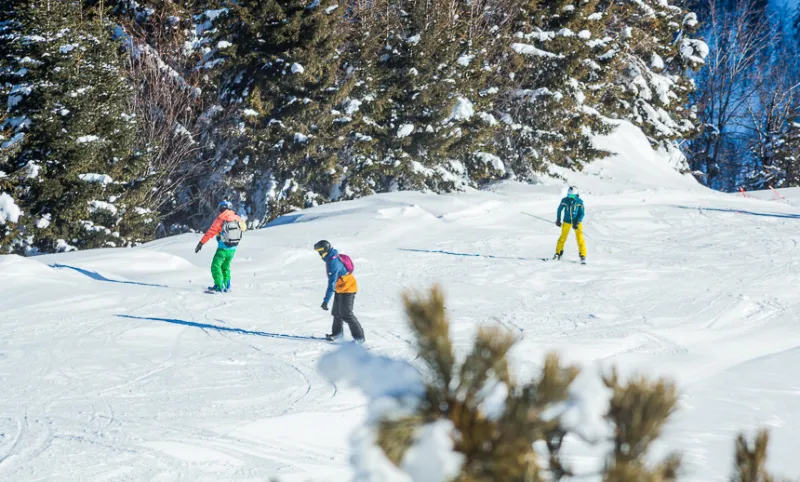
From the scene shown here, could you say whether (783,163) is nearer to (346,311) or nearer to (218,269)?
(218,269)

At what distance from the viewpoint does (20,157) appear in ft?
59.6

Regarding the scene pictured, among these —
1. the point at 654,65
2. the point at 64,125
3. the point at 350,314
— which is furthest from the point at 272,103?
the point at 654,65

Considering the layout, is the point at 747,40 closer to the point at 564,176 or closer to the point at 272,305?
the point at 564,176

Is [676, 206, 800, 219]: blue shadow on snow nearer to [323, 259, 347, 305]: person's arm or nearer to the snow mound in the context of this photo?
[323, 259, 347, 305]: person's arm

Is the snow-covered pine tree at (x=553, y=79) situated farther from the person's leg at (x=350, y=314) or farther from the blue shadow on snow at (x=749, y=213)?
the person's leg at (x=350, y=314)

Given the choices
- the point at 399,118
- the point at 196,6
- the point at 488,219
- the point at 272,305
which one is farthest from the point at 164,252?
the point at 196,6

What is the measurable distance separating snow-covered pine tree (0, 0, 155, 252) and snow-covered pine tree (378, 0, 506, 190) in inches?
346

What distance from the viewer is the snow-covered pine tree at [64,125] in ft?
58.8

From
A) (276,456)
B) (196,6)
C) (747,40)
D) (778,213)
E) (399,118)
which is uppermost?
(747,40)

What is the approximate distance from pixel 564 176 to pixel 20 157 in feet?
60.2

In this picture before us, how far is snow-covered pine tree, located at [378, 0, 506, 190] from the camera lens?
24.2 m

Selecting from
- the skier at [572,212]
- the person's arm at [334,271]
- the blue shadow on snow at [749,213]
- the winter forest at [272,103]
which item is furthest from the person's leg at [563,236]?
the winter forest at [272,103]

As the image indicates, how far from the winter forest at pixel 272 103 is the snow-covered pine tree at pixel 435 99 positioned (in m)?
0.06

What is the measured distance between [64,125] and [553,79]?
16788 millimetres
